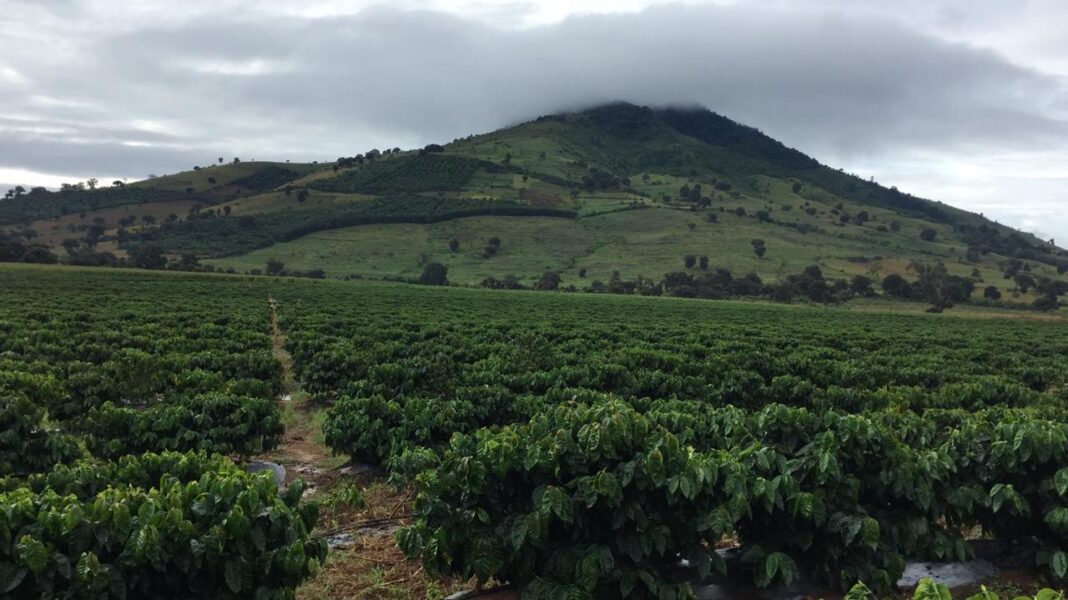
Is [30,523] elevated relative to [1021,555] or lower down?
elevated

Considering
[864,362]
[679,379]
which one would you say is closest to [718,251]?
[864,362]

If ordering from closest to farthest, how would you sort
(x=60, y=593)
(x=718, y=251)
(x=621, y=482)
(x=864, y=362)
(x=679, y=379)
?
(x=60, y=593) → (x=621, y=482) → (x=679, y=379) → (x=864, y=362) → (x=718, y=251)

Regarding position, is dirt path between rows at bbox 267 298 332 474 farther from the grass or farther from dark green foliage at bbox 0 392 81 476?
the grass

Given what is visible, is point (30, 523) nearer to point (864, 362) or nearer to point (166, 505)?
point (166, 505)

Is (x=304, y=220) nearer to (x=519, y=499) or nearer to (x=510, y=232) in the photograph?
(x=510, y=232)

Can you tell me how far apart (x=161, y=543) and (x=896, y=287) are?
356ft

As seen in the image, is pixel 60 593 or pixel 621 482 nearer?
pixel 60 593

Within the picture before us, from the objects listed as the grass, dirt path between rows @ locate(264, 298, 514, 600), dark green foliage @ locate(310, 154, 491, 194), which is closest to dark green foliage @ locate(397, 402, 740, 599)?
dirt path between rows @ locate(264, 298, 514, 600)

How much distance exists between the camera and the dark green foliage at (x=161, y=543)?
4.72 m

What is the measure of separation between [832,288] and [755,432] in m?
97.9

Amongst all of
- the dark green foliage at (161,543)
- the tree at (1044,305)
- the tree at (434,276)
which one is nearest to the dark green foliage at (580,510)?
the dark green foliage at (161,543)

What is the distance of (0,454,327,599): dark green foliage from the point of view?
186 inches

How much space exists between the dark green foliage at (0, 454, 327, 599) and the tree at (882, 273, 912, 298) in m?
106

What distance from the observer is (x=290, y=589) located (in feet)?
17.9
